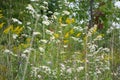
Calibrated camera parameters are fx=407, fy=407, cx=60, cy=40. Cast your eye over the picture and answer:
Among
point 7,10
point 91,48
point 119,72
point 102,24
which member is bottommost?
point 102,24

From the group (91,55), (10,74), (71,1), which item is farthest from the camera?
(71,1)

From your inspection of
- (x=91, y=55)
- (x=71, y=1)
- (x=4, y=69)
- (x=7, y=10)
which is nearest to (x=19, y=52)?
(x=4, y=69)

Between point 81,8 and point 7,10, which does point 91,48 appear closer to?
point 7,10

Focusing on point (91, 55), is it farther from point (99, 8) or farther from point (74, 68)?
point (99, 8)

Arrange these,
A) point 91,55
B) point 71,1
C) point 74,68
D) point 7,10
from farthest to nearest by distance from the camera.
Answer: point 71,1, point 7,10, point 91,55, point 74,68

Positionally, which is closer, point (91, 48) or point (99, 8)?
point (91, 48)

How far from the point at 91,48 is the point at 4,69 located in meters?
1.18

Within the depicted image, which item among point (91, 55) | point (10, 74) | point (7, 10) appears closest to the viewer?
point (10, 74)

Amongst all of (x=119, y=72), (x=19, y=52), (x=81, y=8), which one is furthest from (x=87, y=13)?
(x=19, y=52)

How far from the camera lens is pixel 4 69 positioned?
336 cm

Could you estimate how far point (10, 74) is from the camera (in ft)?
10.7

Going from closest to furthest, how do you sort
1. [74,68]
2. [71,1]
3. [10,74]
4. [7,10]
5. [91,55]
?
[10,74], [74,68], [91,55], [7,10], [71,1]

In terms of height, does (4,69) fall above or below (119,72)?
above

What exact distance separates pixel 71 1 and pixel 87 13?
2.36ft
